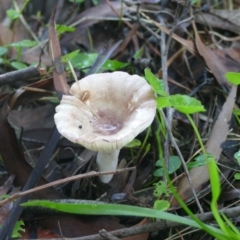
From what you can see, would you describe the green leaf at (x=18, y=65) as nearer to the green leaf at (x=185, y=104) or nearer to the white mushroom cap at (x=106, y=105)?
the white mushroom cap at (x=106, y=105)

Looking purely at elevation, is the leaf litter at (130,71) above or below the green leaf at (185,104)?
below

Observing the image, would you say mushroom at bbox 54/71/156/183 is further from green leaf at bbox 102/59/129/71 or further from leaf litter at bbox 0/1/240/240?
green leaf at bbox 102/59/129/71

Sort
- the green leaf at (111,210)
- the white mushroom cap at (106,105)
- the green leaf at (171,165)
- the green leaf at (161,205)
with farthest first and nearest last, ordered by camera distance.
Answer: the green leaf at (171,165)
the white mushroom cap at (106,105)
the green leaf at (161,205)
the green leaf at (111,210)

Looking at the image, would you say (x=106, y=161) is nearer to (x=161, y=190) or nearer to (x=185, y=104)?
(x=161, y=190)

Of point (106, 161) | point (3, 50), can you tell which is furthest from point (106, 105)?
point (3, 50)

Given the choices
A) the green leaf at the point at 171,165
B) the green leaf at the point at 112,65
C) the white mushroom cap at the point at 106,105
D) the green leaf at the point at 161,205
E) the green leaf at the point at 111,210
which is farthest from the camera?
the green leaf at the point at 112,65

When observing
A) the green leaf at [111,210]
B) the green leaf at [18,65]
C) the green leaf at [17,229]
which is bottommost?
the green leaf at [17,229]

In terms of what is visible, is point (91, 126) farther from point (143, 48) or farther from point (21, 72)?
point (143, 48)

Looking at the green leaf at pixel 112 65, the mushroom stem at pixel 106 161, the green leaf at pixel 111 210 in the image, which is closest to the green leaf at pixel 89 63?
the green leaf at pixel 112 65

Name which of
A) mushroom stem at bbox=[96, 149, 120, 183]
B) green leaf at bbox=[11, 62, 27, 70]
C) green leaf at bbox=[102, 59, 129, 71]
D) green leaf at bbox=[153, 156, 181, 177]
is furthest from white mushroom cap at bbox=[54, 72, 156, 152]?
green leaf at bbox=[11, 62, 27, 70]
